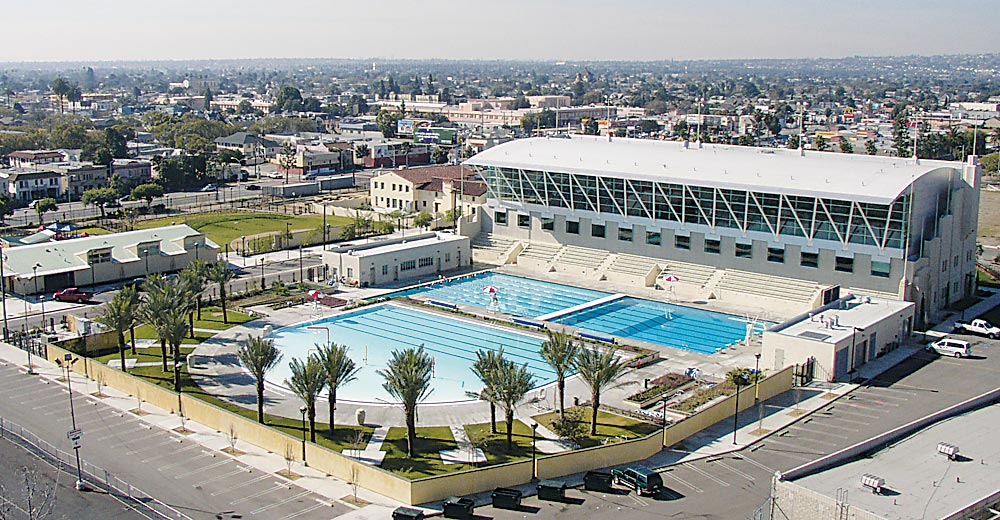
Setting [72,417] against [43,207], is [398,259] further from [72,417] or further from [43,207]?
[43,207]

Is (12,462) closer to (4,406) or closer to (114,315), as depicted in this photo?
(4,406)

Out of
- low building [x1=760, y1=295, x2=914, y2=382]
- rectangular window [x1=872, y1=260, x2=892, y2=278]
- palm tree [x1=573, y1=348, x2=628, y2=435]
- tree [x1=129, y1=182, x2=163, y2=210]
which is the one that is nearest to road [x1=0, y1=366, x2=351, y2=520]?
palm tree [x1=573, y1=348, x2=628, y2=435]

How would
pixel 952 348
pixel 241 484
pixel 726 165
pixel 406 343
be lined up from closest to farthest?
pixel 241 484, pixel 952 348, pixel 406 343, pixel 726 165

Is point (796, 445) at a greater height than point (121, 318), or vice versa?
point (121, 318)

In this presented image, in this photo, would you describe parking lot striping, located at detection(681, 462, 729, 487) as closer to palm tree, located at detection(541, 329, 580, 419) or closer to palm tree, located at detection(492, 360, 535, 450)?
palm tree, located at detection(541, 329, 580, 419)

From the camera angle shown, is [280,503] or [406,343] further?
[406,343]

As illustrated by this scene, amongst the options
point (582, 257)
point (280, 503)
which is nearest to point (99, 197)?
point (582, 257)

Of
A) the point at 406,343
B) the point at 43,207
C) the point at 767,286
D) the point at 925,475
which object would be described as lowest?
the point at 406,343

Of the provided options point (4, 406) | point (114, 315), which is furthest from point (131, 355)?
point (4, 406)
